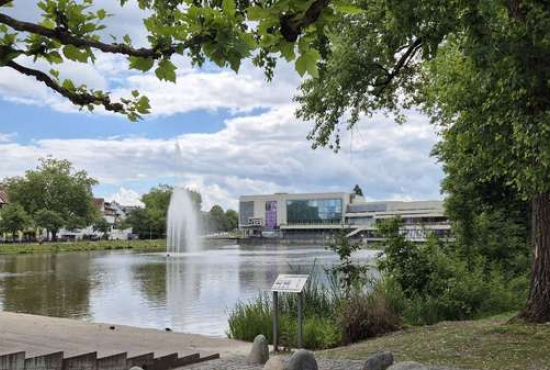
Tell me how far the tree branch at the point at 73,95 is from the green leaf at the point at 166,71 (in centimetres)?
92

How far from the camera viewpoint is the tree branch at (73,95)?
12.8 ft

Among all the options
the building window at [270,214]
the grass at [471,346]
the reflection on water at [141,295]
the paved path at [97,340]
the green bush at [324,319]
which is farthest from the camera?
the building window at [270,214]

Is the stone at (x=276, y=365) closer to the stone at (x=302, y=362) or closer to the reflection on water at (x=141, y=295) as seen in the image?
the stone at (x=302, y=362)

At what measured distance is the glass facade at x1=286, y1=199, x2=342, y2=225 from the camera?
134000 mm

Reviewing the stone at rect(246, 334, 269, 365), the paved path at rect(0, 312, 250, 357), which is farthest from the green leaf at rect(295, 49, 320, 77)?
the stone at rect(246, 334, 269, 365)

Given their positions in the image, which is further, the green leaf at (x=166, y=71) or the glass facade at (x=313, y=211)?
the glass facade at (x=313, y=211)

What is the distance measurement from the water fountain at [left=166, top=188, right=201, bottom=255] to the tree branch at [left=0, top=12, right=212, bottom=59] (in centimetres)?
6146

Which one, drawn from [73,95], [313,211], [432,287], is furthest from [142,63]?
[313,211]

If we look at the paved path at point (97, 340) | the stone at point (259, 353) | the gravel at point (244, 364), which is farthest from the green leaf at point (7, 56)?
the stone at point (259, 353)

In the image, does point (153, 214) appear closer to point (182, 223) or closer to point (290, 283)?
point (182, 223)

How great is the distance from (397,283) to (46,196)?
96.2 metres

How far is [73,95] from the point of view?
4.11 meters

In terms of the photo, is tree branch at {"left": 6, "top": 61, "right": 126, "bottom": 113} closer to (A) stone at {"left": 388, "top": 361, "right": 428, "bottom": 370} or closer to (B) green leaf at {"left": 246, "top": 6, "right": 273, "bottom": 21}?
(B) green leaf at {"left": 246, "top": 6, "right": 273, "bottom": 21}

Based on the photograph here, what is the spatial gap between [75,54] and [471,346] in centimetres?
665
